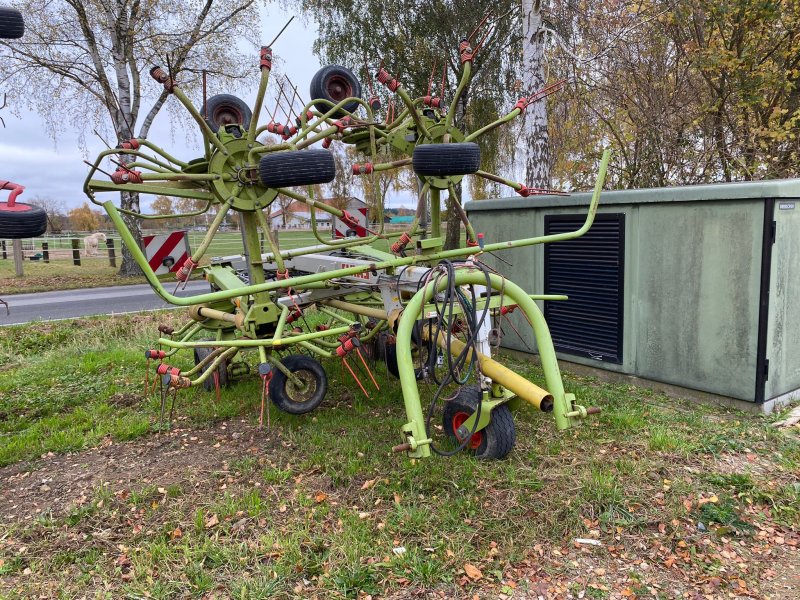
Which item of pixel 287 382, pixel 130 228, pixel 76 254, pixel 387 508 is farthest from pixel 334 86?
pixel 76 254

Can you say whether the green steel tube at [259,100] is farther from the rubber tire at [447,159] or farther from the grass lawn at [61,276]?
the grass lawn at [61,276]

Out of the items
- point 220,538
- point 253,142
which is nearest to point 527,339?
point 253,142

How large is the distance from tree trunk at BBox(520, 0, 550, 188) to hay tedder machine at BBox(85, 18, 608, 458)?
3.64 metres

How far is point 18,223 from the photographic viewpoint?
3082mm

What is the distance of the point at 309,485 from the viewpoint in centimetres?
346

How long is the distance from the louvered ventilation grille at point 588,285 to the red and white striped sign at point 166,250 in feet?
10.7

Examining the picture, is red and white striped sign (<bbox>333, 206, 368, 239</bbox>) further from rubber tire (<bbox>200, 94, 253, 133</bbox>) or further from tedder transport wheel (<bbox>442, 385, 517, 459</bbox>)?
tedder transport wheel (<bbox>442, 385, 517, 459</bbox>)

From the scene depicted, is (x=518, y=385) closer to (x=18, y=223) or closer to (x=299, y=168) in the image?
(x=299, y=168)

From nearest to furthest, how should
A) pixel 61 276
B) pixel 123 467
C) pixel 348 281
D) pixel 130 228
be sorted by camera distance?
1. pixel 123 467
2. pixel 348 281
3. pixel 130 228
4. pixel 61 276

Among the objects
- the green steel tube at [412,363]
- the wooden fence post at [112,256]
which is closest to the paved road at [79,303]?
the wooden fence post at [112,256]

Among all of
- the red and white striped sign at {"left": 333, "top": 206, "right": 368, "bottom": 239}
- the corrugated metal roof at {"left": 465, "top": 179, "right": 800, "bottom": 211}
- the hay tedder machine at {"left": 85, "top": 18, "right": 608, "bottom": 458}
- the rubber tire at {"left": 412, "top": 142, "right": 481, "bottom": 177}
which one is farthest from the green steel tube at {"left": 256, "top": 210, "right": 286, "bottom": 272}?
the corrugated metal roof at {"left": 465, "top": 179, "right": 800, "bottom": 211}

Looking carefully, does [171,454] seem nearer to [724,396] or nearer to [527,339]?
[527,339]

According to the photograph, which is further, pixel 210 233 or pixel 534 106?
pixel 534 106

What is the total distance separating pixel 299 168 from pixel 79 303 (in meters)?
10.1
